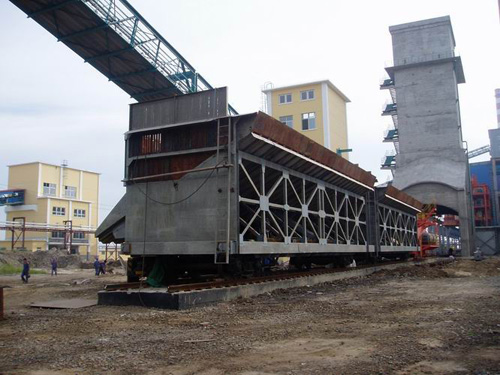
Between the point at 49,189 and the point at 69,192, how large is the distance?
312 centimetres

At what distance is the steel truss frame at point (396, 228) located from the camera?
903 inches

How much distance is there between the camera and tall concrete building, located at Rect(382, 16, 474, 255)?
4156cm

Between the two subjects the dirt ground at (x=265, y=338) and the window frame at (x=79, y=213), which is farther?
the window frame at (x=79, y=213)

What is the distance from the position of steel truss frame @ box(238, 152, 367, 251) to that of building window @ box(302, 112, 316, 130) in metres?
23.5

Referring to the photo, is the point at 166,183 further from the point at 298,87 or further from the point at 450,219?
the point at 450,219

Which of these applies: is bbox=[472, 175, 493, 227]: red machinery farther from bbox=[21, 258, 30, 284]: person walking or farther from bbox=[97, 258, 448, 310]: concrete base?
bbox=[97, 258, 448, 310]: concrete base

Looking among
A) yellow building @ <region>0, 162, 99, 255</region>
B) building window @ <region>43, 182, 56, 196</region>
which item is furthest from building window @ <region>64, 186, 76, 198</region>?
building window @ <region>43, 182, 56, 196</region>

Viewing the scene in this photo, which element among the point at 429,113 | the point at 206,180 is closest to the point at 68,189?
the point at 429,113

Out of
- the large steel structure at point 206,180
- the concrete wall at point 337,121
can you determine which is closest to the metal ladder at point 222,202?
the large steel structure at point 206,180

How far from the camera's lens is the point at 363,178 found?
18875 mm

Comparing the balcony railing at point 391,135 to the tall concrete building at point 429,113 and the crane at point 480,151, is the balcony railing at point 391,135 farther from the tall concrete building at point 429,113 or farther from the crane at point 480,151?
the crane at point 480,151

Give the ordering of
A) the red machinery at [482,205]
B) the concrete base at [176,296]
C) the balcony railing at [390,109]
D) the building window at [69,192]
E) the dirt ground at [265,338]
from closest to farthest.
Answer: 1. the dirt ground at [265,338]
2. the concrete base at [176,296]
3. the balcony railing at [390,109]
4. the red machinery at [482,205]
5. the building window at [69,192]

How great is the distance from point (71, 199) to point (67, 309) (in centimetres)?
5878

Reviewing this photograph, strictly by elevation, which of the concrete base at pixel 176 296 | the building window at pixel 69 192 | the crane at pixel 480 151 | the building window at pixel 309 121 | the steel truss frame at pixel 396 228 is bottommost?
the concrete base at pixel 176 296
